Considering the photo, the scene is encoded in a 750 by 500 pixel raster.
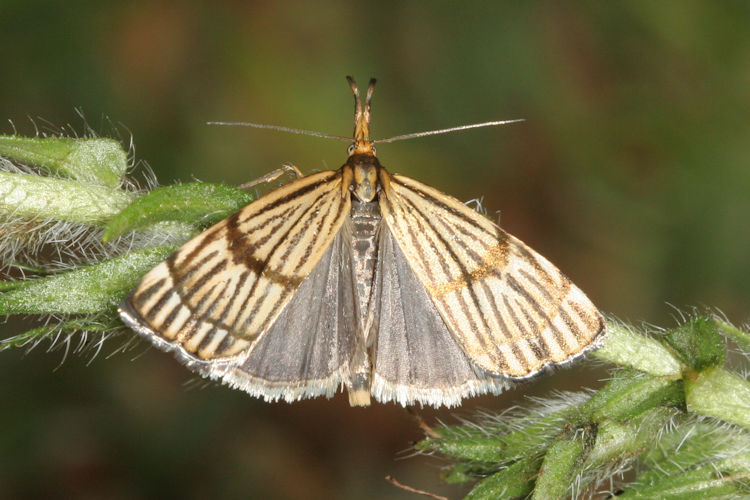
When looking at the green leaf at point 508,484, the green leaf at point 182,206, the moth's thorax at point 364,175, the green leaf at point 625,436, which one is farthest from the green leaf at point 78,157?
the green leaf at point 625,436

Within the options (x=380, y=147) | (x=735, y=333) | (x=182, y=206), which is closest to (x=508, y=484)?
(x=735, y=333)

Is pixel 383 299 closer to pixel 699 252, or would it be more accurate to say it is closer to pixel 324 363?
pixel 324 363

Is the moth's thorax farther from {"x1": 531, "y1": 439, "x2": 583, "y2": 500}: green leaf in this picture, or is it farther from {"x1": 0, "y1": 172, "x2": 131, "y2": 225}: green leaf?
{"x1": 531, "y1": 439, "x2": 583, "y2": 500}: green leaf

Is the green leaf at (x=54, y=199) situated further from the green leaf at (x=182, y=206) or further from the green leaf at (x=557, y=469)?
the green leaf at (x=557, y=469)

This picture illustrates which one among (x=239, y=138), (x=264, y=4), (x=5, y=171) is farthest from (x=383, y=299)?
(x=264, y=4)

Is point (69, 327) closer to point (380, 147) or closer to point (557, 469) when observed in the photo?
point (557, 469)

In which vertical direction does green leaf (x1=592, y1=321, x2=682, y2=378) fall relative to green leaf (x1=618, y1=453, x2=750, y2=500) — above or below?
above

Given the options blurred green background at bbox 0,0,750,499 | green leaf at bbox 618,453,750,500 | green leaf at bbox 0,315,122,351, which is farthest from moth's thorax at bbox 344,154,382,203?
blurred green background at bbox 0,0,750,499

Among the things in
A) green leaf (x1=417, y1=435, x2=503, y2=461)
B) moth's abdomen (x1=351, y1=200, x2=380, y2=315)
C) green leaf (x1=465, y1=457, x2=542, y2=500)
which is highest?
moth's abdomen (x1=351, y1=200, x2=380, y2=315)
